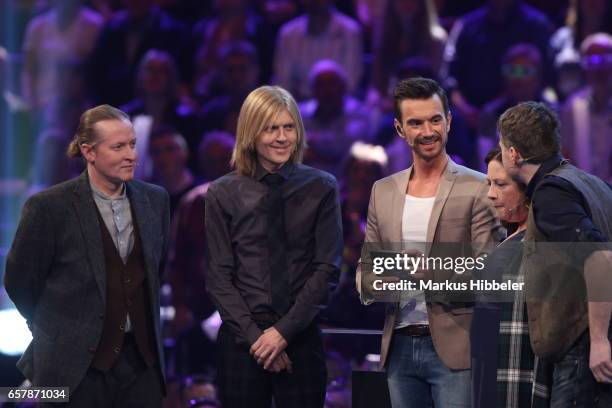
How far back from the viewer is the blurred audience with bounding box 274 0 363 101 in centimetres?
682

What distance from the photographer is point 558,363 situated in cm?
261

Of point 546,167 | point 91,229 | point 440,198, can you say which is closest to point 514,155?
point 546,167

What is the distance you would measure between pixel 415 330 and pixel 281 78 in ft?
13.7

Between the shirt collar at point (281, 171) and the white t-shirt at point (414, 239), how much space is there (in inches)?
17.3

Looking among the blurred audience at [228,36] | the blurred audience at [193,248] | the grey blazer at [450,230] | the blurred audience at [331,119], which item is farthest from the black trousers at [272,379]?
the blurred audience at [228,36]

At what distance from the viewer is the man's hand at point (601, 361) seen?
2.50 m

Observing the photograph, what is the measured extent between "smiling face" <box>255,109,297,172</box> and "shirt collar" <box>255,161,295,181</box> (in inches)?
1.3

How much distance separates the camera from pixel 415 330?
301 cm

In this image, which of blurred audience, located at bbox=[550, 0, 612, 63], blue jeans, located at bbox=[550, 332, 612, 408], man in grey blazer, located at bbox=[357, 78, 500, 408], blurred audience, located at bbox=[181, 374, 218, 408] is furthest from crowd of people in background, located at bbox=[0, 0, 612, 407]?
blue jeans, located at bbox=[550, 332, 612, 408]

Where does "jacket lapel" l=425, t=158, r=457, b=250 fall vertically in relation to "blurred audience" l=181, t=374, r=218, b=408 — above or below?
above

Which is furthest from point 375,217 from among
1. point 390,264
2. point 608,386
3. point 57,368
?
point 57,368

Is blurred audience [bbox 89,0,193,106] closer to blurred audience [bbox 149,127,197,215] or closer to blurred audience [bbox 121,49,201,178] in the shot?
blurred audience [bbox 121,49,201,178]

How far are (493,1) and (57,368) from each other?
4.69 metres

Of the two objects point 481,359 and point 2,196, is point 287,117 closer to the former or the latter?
point 481,359
